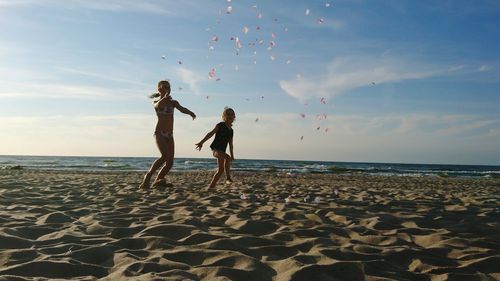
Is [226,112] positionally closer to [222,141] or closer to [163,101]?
[222,141]

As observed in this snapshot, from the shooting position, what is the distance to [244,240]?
3.75 meters

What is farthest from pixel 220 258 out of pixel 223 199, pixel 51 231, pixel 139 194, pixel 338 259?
pixel 139 194

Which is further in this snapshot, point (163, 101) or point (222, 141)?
point (222, 141)

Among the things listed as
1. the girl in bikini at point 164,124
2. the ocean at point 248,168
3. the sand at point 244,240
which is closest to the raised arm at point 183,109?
the girl in bikini at point 164,124

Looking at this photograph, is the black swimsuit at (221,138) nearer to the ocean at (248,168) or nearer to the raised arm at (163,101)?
the raised arm at (163,101)

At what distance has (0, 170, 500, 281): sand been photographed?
2900mm

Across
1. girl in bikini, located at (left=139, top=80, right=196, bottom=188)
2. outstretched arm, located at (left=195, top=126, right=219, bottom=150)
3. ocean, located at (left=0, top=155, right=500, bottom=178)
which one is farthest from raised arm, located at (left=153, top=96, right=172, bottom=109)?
ocean, located at (left=0, top=155, right=500, bottom=178)

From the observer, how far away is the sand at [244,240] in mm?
2900

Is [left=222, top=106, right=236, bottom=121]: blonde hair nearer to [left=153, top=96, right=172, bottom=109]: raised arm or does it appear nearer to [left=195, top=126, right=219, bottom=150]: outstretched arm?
[left=195, top=126, right=219, bottom=150]: outstretched arm

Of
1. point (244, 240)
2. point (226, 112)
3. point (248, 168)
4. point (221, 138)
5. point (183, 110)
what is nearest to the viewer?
point (244, 240)

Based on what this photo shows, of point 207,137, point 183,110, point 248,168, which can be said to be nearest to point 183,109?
point 183,110

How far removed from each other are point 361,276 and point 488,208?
169 inches

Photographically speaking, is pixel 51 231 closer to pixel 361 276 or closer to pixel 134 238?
pixel 134 238

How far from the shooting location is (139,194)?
23.3ft
